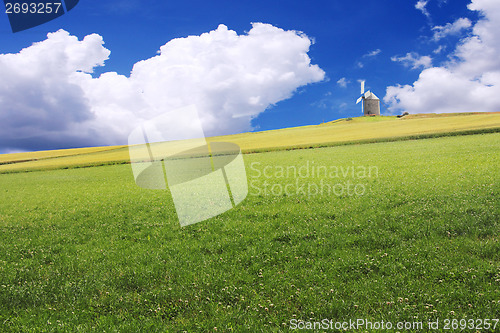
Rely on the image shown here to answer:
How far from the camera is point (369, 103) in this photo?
164375 millimetres

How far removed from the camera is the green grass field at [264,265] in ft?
21.1

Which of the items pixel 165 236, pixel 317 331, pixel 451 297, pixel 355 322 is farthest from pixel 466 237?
pixel 165 236

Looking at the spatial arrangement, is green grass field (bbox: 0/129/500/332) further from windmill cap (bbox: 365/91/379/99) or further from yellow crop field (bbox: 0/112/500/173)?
windmill cap (bbox: 365/91/379/99)

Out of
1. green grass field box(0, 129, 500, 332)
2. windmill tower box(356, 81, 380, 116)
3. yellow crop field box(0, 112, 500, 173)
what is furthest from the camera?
windmill tower box(356, 81, 380, 116)

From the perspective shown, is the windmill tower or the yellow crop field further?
the windmill tower

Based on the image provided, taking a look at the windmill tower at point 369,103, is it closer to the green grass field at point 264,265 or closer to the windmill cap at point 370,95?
the windmill cap at point 370,95

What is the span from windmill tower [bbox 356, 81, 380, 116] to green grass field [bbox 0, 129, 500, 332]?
530ft

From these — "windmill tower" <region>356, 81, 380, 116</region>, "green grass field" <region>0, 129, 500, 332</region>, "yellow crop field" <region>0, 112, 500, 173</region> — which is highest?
"windmill tower" <region>356, 81, 380, 116</region>

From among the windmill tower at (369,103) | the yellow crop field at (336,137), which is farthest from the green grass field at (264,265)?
the windmill tower at (369,103)

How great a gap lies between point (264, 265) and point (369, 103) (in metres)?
176

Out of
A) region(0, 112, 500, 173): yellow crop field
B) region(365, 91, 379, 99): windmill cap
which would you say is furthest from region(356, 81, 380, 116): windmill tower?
region(0, 112, 500, 173): yellow crop field

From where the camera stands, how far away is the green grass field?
253 inches

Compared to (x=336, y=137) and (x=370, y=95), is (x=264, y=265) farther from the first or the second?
(x=370, y=95)

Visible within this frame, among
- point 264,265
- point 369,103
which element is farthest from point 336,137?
point 369,103
